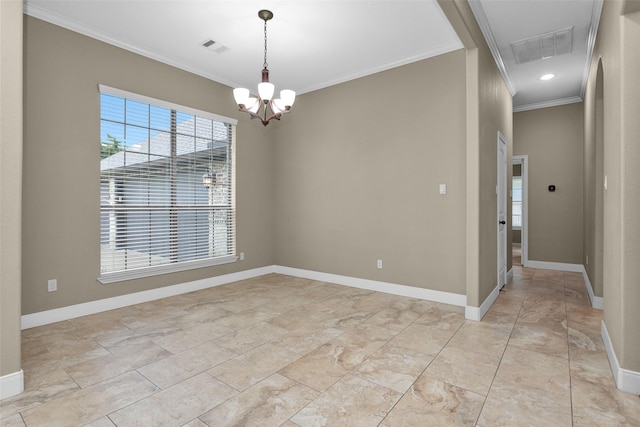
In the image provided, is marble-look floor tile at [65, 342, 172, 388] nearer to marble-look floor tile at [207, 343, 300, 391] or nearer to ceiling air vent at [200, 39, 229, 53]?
marble-look floor tile at [207, 343, 300, 391]

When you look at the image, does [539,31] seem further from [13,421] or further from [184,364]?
[13,421]

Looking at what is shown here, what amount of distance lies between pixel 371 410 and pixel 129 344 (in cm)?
215

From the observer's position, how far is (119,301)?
3895 millimetres

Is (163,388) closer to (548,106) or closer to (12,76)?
(12,76)

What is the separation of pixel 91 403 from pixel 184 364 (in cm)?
61

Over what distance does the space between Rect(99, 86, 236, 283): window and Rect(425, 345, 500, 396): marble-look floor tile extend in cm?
344

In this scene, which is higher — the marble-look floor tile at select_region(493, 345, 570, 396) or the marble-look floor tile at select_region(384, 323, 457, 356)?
the marble-look floor tile at select_region(384, 323, 457, 356)

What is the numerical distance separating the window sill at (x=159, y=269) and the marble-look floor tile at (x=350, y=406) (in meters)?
2.97

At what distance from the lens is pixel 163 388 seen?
7.16ft

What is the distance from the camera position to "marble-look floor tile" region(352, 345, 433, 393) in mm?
2262

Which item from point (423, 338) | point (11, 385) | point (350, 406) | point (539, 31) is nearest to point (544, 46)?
point (539, 31)

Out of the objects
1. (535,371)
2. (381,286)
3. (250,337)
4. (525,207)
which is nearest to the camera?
(535,371)

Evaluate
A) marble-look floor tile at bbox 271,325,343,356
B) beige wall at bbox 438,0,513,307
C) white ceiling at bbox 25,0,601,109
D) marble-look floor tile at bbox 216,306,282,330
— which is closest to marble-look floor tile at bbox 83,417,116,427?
marble-look floor tile at bbox 271,325,343,356

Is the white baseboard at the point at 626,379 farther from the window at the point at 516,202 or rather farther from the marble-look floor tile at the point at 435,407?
the window at the point at 516,202
